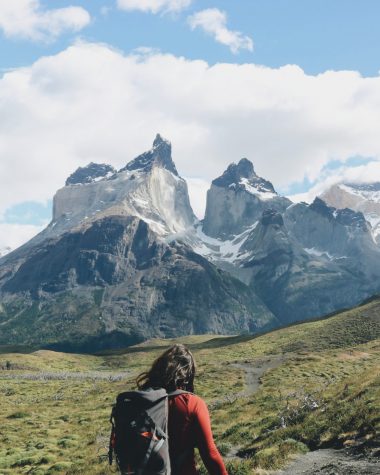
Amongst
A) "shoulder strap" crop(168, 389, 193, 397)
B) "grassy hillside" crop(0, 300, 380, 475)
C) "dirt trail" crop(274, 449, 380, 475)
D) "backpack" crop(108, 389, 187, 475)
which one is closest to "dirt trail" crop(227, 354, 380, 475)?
"dirt trail" crop(274, 449, 380, 475)

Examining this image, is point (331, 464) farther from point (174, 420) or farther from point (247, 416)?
point (247, 416)

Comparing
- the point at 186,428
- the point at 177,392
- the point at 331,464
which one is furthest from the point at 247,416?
the point at 177,392

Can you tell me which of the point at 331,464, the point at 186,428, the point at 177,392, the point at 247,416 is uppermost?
the point at 177,392

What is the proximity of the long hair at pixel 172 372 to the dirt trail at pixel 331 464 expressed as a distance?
34.2 feet

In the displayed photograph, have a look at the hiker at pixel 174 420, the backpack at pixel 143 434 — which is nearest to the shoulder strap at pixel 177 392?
the hiker at pixel 174 420

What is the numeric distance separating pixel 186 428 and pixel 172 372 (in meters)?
0.85

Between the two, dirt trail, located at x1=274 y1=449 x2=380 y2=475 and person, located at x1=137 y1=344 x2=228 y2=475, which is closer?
person, located at x1=137 y1=344 x2=228 y2=475

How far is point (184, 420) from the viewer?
294 inches

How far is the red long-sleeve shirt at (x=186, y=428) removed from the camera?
7371 millimetres

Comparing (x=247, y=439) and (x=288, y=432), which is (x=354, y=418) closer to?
(x=288, y=432)

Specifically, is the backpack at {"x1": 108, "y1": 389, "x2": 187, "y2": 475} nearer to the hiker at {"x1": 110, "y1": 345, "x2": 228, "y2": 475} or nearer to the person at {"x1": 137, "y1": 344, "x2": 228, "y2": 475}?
the hiker at {"x1": 110, "y1": 345, "x2": 228, "y2": 475}

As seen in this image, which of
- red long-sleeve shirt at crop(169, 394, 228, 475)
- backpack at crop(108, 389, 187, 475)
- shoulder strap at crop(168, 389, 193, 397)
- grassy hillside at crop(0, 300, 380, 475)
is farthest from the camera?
grassy hillside at crop(0, 300, 380, 475)

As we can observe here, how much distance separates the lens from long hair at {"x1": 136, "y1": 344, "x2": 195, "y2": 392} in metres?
7.79

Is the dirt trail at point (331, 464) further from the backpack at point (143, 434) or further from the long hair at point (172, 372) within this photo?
the backpack at point (143, 434)
